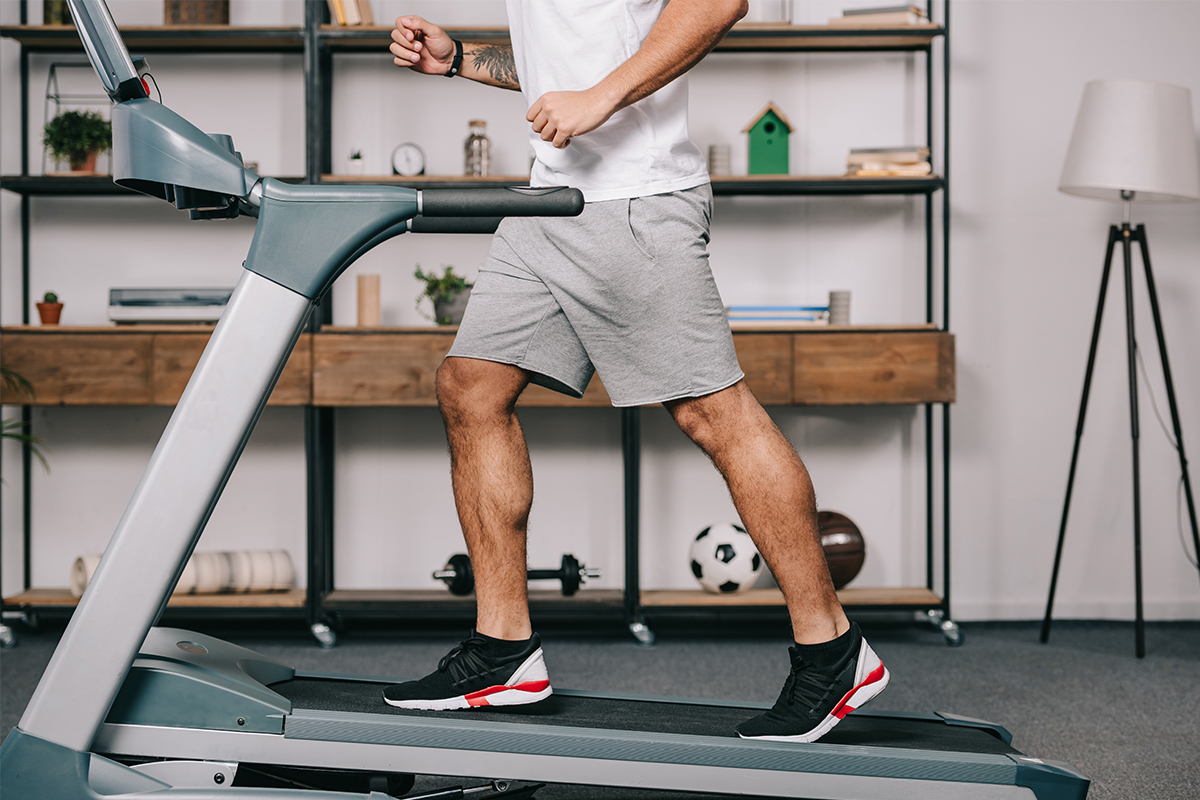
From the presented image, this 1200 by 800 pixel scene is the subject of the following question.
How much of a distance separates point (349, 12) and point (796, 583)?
2081mm

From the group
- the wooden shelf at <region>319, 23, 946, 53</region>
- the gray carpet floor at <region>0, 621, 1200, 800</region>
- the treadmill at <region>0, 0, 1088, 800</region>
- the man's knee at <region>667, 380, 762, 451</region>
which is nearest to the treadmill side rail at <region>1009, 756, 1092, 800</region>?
the treadmill at <region>0, 0, 1088, 800</region>

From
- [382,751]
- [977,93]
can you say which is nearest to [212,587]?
[382,751]

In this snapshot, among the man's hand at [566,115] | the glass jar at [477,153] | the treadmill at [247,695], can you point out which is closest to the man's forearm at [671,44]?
the man's hand at [566,115]

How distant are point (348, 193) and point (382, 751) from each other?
2.10ft

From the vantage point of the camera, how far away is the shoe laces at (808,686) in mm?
1111

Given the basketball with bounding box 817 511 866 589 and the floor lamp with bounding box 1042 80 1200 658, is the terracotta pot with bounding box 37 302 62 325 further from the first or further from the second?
the floor lamp with bounding box 1042 80 1200 658

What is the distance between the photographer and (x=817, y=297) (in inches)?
107

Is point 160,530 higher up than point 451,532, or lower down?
higher up

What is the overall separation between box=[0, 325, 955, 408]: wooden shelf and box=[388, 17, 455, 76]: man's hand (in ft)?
3.33

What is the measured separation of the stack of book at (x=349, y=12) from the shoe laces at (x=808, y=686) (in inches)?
83.7

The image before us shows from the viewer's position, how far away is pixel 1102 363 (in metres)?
2.66

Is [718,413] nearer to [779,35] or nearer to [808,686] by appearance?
[808,686]

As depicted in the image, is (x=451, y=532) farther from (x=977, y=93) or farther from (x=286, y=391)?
(x=977, y=93)

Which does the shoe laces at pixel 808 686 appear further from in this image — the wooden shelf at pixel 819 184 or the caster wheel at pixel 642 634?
the wooden shelf at pixel 819 184
